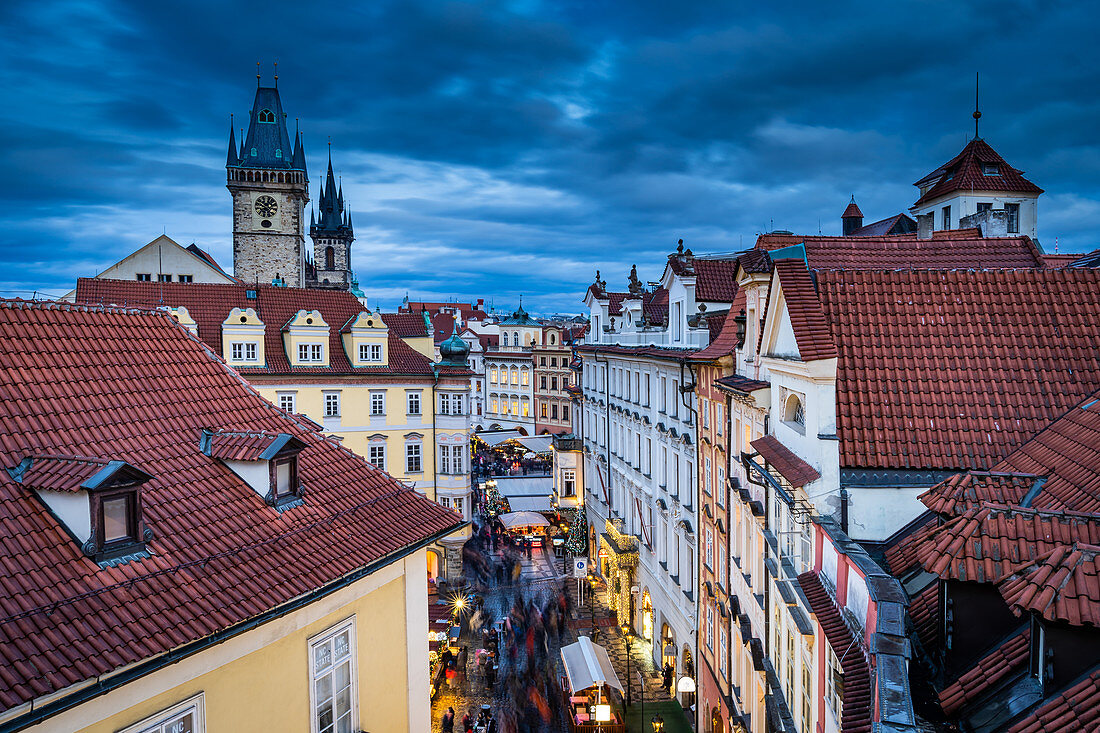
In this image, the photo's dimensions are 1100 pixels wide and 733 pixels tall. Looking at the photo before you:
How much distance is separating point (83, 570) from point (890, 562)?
9.17 metres

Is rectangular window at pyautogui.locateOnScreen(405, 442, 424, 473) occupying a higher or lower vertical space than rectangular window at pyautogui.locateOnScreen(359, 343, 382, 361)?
lower

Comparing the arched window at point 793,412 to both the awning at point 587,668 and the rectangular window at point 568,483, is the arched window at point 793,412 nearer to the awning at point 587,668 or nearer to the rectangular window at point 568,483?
the awning at point 587,668

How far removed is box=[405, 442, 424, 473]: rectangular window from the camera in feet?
120

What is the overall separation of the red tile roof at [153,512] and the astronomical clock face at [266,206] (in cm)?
6780

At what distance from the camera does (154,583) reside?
285 inches

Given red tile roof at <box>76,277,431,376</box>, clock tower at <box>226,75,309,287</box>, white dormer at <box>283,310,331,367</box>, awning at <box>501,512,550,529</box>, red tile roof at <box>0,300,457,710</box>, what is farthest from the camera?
clock tower at <box>226,75,309,287</box>

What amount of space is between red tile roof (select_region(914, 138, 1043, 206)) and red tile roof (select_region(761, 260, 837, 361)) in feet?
107

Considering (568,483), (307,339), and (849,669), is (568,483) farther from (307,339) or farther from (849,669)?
(849,669)

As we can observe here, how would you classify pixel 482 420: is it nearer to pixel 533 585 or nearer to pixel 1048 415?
pixel 533 585

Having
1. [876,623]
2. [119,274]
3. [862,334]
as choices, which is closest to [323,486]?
[876,623]

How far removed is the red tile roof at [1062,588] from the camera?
194 inches

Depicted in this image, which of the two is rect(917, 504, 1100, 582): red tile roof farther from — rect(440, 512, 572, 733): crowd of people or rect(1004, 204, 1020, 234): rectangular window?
rect(1004, 204, 1020, 234): rectangular window

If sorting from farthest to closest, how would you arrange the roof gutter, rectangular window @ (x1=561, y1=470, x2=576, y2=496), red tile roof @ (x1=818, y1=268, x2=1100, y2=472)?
1. rectangular window @ (x1=561, y1=470, x2=576, y2=496)
2. red tile roof @ (x1=818, y1=268, x2=1100, y2=472)
3. the roof gutter

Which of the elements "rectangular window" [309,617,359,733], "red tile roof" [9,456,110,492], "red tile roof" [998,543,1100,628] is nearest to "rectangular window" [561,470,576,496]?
"rectangular window" [309,617,359,733]
